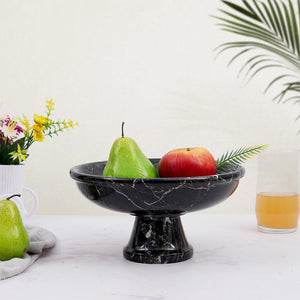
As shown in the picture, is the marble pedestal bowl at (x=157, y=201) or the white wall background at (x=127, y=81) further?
the white wall background at (x=127, y=81)

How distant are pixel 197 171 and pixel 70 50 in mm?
1069

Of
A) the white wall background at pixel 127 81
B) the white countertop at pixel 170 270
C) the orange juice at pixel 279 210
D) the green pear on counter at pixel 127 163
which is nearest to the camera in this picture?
the white countertop at pixel 170 270

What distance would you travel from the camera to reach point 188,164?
3.42 ft

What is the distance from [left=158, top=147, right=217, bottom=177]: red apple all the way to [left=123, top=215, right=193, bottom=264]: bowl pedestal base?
3.7 inches

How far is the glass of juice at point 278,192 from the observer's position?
1.28 meters

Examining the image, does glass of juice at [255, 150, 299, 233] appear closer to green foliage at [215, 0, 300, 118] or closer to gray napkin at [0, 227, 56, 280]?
green foliage at [215, 0, 300, 118]

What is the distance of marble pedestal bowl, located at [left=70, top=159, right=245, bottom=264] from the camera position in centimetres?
97

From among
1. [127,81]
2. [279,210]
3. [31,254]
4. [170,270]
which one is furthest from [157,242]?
[127,81]

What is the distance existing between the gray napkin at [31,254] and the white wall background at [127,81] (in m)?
0.79

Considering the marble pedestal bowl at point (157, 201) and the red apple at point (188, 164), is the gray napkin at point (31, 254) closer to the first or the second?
the marble pedestal bowl at point (157, 201)

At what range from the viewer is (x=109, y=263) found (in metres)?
1.05

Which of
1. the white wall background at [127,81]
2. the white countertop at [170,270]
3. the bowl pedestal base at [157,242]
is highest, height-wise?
the white wall background at [127,81]

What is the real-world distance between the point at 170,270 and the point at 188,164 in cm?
21

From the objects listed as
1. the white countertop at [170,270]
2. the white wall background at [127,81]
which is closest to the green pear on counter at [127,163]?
the white countertop at [170,270]
